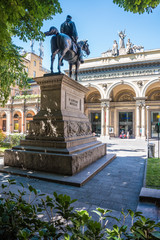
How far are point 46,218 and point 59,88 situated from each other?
495 centimetres

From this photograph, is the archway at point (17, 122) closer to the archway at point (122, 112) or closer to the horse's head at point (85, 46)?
the archway at point (122, 112)

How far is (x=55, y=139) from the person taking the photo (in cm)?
613

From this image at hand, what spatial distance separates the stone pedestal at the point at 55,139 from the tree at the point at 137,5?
326 cm

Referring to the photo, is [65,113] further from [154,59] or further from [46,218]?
[154,59]

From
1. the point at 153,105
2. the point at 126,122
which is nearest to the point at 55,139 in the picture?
the point at 153,105

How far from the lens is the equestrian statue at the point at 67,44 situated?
6887 mm

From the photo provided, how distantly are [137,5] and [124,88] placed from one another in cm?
2976

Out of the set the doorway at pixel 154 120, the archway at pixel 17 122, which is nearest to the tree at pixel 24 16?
the doorway at pixel 154 120

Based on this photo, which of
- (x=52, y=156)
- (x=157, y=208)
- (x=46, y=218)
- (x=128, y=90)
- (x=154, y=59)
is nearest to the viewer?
(x=46, y=218)

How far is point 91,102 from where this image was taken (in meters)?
37.5

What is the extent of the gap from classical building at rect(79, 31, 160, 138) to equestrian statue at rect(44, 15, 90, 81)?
72.7 feet

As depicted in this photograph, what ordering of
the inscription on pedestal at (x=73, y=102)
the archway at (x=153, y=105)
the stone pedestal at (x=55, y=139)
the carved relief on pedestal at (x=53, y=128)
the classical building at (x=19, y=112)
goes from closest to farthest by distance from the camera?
the stone pedestal at (x=55, y=139)
the carved relief on pedestal at (x=53, y=128)
the inscription on pedestal at (x=73, y=102)
the archway at (x=153, y=105)
the classical building at (x=19, y=112)

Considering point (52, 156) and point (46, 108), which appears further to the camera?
point (46, 108)

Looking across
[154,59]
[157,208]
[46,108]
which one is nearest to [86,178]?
[157,208]
